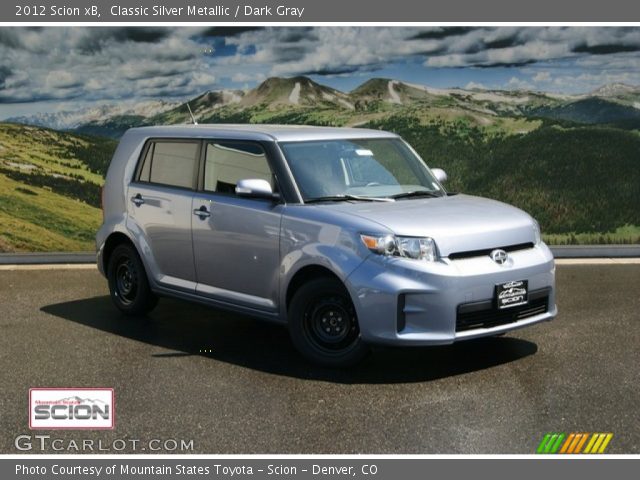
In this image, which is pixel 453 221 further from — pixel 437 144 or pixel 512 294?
pixel 437 144

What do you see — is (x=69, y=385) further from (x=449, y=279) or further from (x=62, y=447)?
(x=449, y=279)

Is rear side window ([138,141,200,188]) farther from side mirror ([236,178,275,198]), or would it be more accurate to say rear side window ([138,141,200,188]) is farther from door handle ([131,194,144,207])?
side mirror ([236,178,275,198])

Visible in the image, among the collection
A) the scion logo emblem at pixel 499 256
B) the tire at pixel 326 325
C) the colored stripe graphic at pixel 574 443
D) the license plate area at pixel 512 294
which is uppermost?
the scion logo emblem at pixel 499 256

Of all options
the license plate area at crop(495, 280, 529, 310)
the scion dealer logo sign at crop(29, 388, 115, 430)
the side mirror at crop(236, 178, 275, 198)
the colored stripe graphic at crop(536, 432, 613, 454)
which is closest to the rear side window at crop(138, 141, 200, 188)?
the side mirror at crop(236, 178, 275, 198)

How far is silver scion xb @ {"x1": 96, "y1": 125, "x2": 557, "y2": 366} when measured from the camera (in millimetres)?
6867

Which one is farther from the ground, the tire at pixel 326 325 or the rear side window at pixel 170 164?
the rear side window at pixel 170 164

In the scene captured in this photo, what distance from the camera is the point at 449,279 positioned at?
22.3 ft

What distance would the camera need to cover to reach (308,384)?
6.92 m

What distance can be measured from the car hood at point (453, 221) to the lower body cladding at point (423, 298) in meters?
0.15

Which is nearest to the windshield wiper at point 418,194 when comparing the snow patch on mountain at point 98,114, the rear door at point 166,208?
A: the rear door at point 166,208

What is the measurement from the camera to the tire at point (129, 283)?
29.6 feet

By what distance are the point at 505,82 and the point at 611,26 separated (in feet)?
5.12

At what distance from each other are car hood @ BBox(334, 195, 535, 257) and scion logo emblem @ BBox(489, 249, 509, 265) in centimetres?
4

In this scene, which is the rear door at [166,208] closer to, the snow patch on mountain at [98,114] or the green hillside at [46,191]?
the green hillside at [46,191]
